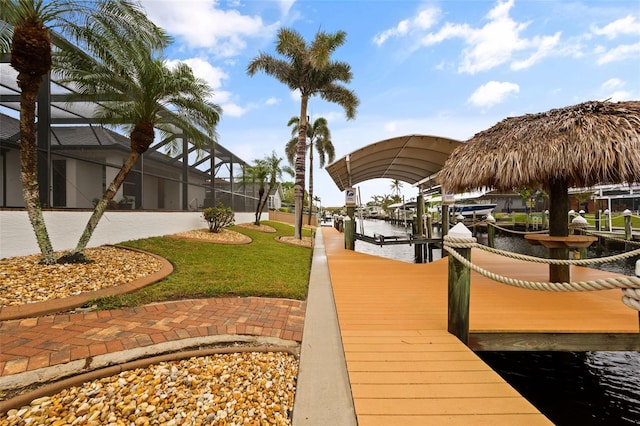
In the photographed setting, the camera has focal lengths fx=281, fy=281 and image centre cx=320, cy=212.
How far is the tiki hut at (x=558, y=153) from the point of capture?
426 centimetres

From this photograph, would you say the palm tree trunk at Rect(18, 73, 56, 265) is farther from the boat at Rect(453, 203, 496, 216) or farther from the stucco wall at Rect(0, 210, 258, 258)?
the boat at Rect(453, 203, 496, 216)

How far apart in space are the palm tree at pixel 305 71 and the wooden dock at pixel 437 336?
30.8 feet

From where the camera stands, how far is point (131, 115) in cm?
724

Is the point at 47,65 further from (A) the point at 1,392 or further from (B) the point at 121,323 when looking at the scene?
(A) the point at 1,392

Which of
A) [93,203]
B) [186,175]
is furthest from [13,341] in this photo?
[186,175]

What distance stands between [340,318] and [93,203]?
7.80 meters

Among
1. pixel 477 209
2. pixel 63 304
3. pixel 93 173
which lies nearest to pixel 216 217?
pixel 93 173

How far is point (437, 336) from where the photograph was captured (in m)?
3.05

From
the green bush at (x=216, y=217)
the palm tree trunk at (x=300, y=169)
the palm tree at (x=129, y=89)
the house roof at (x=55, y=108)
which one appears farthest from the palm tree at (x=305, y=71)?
the house roof at (x=55, y=108)

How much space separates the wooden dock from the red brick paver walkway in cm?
98

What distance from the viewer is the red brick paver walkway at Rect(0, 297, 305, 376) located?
2594 millimetres

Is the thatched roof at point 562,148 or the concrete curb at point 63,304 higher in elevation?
the thatched roof at point 562,148

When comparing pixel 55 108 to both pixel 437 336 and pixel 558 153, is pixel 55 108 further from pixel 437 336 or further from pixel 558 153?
pixel 558 153

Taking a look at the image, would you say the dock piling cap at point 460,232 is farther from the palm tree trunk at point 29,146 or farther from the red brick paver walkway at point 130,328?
the palm tree trunk at point 29,146
